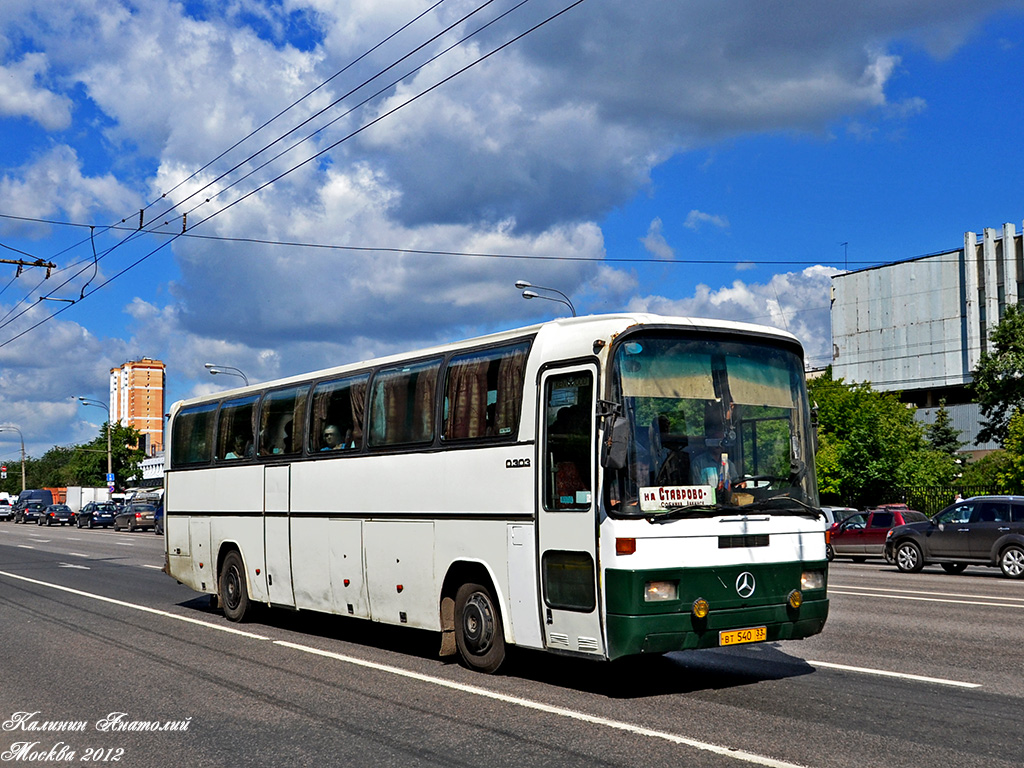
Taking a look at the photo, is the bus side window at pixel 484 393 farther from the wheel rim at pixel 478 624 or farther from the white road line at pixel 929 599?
the white road line at pixel 929 599

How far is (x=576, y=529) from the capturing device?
8648 millimetres

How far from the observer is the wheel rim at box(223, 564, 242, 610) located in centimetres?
1446

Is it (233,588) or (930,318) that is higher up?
(930,318)

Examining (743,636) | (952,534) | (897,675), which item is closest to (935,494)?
(952,534)

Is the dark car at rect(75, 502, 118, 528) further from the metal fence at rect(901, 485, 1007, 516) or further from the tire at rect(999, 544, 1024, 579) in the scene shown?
the tire at rect(999, 544, 1024, 579)

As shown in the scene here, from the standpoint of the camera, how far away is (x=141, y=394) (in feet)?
522

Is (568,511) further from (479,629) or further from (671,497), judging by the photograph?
(479,629)

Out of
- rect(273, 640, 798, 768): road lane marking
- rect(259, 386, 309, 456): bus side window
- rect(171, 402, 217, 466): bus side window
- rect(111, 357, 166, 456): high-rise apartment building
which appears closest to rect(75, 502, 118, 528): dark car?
rect(171, 402, 217, 466): bus side window

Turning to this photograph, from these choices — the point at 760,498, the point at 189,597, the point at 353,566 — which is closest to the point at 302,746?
the point at 760,498

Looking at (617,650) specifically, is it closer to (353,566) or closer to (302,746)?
(302,746)

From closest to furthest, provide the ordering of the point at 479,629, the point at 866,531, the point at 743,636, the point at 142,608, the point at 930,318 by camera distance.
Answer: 1. the point at 743,636
2. the point at 479,629
3. the point at 142,608
4. the point at 866,531
5. the point at 930,318

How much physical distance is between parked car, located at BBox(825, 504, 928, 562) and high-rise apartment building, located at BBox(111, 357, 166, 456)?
13961 cm

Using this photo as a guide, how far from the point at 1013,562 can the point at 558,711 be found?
16.9 m

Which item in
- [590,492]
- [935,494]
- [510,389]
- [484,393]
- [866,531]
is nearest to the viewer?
[590,492]
